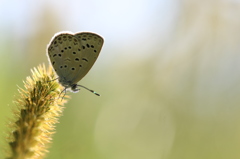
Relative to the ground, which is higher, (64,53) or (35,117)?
(64,53)

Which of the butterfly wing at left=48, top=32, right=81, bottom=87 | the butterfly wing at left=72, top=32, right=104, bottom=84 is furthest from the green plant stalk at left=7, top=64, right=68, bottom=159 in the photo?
the butterfly wing at left=72, top=32, right=104, bottom=84

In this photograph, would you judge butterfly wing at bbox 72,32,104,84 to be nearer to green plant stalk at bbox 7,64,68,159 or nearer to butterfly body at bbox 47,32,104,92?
butterfly body at bbox 47,32,104,92

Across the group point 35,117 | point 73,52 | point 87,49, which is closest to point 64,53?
point 73,52

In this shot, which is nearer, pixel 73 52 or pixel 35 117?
pixel 35 117

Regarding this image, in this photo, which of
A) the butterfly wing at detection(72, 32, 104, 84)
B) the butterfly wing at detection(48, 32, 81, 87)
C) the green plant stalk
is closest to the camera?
the green plant stalk

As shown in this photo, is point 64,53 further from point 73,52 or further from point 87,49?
point 87,49

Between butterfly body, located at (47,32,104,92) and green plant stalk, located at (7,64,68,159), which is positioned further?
butterfly body, located at (47,32,104,92)

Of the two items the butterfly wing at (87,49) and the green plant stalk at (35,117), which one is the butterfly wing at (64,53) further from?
the green plant stalk at (35,117)

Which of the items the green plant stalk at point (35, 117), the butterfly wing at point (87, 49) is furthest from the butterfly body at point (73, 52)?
the green plant stalk at point (35, 117)

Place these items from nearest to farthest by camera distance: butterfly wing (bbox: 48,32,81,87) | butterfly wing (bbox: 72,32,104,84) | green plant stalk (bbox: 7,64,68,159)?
green plant stalk (bbox: 7,64,68,159)
butterfly wing (bbox: 48,32,81,87)
butterfly wing (bbox: 72,32,104,84)
